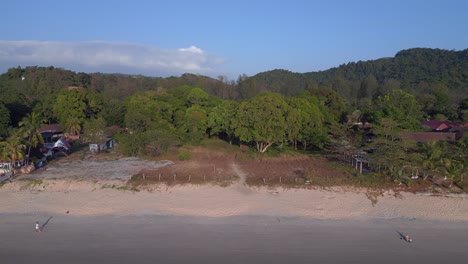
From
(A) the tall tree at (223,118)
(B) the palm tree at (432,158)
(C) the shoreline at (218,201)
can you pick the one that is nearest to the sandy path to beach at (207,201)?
(C) the shoreline at (218,201)

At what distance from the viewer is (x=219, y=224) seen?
1620 cm

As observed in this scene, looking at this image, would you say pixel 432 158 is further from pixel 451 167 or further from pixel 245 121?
pixel 245 121

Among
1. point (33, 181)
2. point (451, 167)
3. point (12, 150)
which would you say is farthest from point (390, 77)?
point (33, 181)

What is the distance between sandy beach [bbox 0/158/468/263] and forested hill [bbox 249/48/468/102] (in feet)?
158

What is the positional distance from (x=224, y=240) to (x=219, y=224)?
1.82 meters

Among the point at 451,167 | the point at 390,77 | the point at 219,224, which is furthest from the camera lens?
the point at 390,77

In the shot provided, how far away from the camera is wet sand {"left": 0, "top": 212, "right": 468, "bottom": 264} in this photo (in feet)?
42.7

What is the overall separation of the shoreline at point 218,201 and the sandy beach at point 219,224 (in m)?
0.05

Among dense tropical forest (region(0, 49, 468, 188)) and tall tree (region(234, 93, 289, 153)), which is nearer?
dense tropical forest (region(0, 49, 468, 188))

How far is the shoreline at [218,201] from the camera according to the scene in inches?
693

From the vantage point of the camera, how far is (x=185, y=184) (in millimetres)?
21031

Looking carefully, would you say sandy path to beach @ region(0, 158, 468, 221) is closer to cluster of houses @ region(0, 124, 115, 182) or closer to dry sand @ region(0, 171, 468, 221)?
dry sand @ region(0, 171, 468, 221)

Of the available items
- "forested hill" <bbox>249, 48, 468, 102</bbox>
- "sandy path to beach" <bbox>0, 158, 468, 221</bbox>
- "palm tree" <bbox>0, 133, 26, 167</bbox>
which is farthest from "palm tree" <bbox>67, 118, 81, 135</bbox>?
"forested hill" <bbox>249, 48, 468, 102</bbox>

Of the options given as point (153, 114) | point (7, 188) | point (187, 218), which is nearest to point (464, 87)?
point (153, 114)
